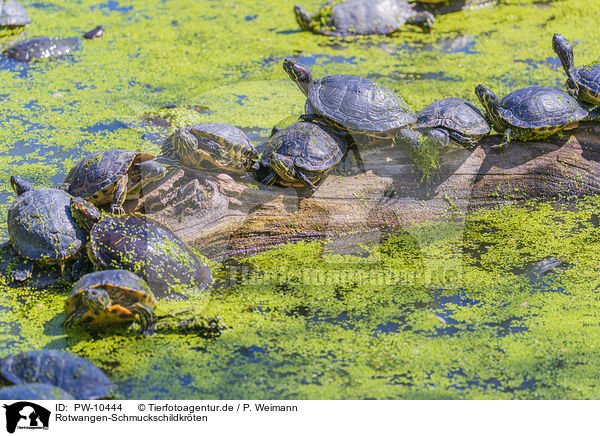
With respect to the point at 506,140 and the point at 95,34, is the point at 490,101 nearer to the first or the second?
the point at 506,140

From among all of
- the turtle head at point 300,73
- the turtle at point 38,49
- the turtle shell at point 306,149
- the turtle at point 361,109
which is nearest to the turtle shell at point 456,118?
the turtle at point 361,109

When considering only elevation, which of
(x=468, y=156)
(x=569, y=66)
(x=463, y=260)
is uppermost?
(x=569, y=66)

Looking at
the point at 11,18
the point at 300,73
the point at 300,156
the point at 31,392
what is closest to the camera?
the point at 31,392

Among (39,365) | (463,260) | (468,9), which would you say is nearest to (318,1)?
(468,9)

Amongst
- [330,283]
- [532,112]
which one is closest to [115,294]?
[330,283]

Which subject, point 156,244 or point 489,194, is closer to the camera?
point 156,244

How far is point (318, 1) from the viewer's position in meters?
9.79

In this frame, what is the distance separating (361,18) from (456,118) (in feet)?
15.6

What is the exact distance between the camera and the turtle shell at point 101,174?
435 centimetres

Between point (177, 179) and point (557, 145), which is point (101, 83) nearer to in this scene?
point (177, 179)

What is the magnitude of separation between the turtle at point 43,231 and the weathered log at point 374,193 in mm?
600

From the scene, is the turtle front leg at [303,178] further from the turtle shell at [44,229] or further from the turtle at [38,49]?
the turtle at [38,49]

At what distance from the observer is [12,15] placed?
28.4 ft

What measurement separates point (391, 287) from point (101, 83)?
502 centimetres
